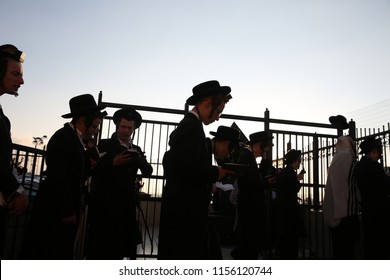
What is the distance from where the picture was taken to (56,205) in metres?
2.44

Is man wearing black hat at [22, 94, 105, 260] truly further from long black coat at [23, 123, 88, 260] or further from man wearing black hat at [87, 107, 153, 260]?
man wearing black hat at [87, 107, 153, 260]

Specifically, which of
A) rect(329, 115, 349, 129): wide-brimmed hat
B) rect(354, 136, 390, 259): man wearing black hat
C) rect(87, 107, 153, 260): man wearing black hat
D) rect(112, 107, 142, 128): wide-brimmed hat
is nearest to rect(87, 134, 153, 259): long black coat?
rect(87, 107, 153, 260): man wearing black hat

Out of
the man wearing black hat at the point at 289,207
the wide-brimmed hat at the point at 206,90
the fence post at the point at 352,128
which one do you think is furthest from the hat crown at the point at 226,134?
the fence post at the point at 352,128

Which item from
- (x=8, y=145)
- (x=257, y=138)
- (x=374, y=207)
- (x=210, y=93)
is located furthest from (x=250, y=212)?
(x=8, y=145)

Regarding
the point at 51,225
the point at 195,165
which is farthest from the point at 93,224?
the point at 195,165

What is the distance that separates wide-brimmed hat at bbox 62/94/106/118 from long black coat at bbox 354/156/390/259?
3505 millimetres

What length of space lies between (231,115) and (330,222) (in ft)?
7.33

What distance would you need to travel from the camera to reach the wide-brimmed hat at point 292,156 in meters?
5.90

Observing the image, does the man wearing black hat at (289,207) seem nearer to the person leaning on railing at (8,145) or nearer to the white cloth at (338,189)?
the white cloth at (338,189)

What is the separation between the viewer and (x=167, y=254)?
7.97 ft

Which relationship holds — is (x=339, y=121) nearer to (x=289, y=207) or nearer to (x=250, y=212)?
(x=289, y=207)

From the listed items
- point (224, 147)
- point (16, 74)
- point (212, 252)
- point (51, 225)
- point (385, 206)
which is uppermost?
point (16, 74)

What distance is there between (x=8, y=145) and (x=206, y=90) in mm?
1561

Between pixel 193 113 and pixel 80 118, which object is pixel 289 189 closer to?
pixel 193 113
